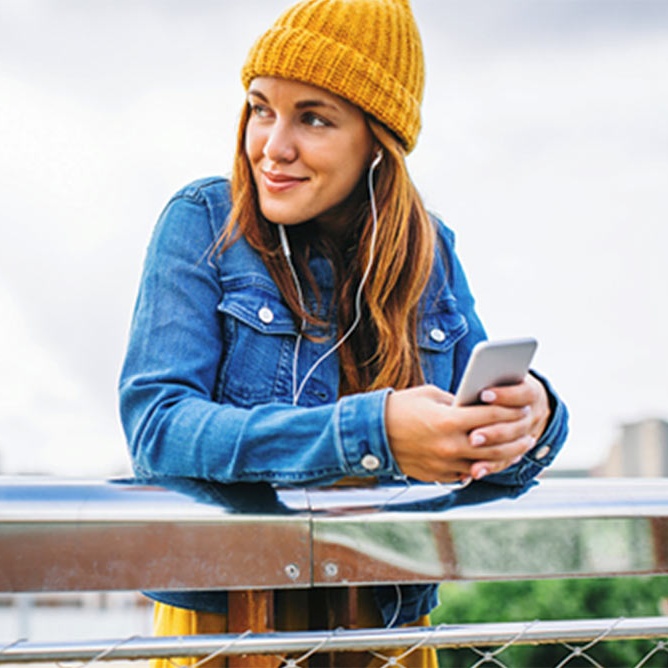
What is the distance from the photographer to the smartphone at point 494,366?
39.6 inches

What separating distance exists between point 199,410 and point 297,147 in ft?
1.61

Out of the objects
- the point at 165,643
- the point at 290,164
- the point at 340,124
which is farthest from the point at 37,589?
the point at 340,124

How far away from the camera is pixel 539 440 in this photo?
1.29 metres

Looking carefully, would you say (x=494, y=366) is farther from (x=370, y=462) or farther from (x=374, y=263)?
(x=374, y=263)

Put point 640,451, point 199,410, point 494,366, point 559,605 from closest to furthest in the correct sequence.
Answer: point 494,366 < point 199,410 < point 559,605 < point 640,451

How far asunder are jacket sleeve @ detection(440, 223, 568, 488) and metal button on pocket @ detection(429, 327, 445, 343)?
52 mm

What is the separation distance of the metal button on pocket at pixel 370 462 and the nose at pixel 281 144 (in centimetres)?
57

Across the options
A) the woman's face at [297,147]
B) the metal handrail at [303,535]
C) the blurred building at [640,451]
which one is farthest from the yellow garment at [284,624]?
the blurred building at [640,451]

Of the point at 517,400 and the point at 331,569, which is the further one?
the point at 517,400

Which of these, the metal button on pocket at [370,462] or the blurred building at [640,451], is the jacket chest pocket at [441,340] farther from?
the blurred building at [640,451]

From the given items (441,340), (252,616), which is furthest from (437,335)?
(252,616)

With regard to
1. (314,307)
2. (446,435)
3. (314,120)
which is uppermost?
(314,120)

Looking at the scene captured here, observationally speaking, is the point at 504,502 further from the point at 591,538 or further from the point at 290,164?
the point at 290,164

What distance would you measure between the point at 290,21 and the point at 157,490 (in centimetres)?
83
